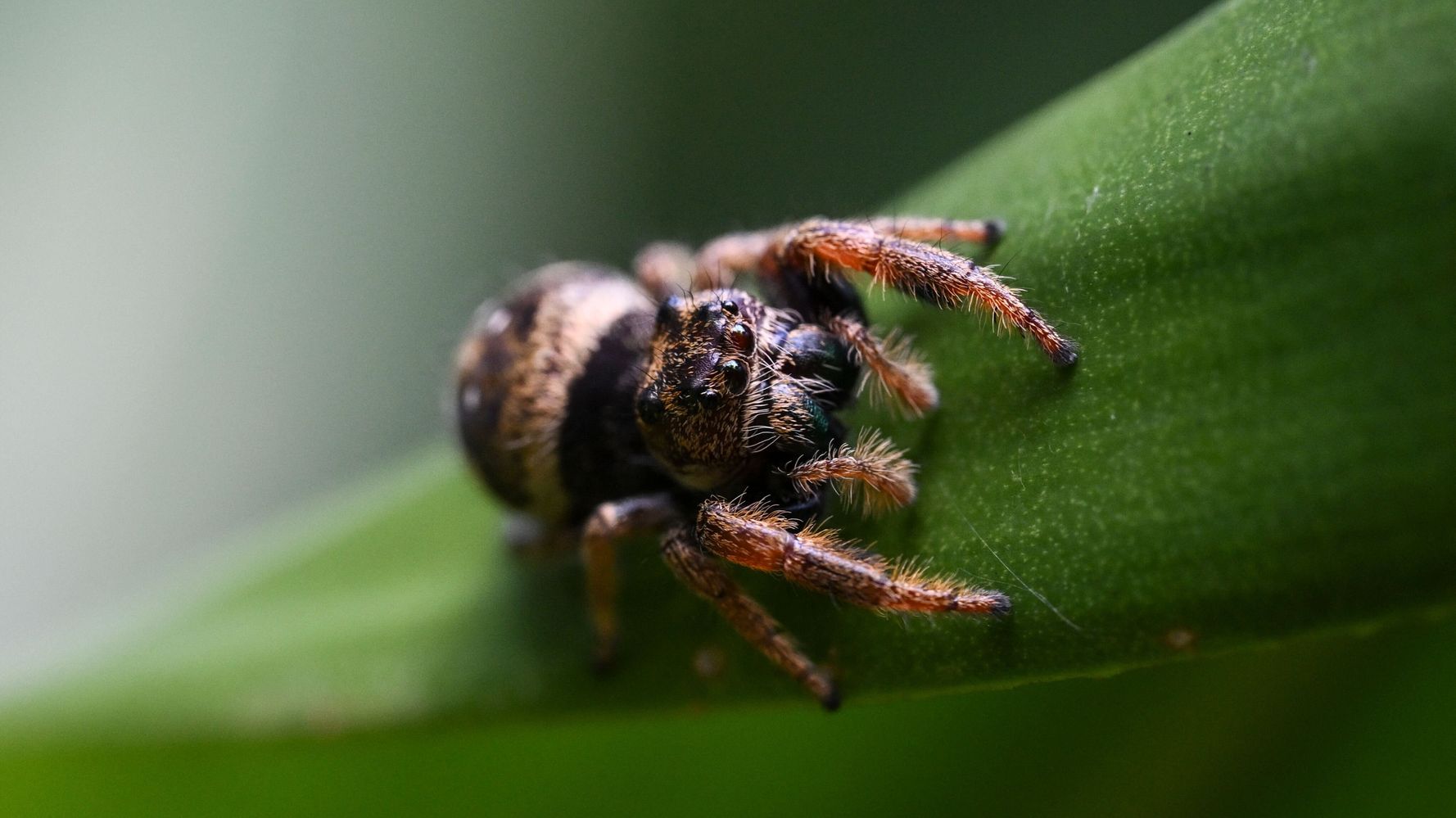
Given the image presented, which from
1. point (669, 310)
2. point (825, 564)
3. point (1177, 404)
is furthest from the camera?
point (669, 310)

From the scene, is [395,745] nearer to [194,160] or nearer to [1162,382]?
[1162,382]

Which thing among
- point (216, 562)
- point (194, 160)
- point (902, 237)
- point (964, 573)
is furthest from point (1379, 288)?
point (194, 160)

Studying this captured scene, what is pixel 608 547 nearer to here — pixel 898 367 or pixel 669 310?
pixel 669 310

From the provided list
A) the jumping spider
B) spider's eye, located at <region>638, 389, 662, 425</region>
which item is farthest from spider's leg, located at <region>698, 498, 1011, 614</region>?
spider's eye, located at <region>638, 389, 662, 425</region>

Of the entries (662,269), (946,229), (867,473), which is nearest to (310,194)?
(662,269)

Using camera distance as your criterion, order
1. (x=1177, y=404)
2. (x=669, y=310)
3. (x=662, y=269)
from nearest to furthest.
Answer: (x=1177, y=404), (x=669, y=310), (x=662, y=269)
